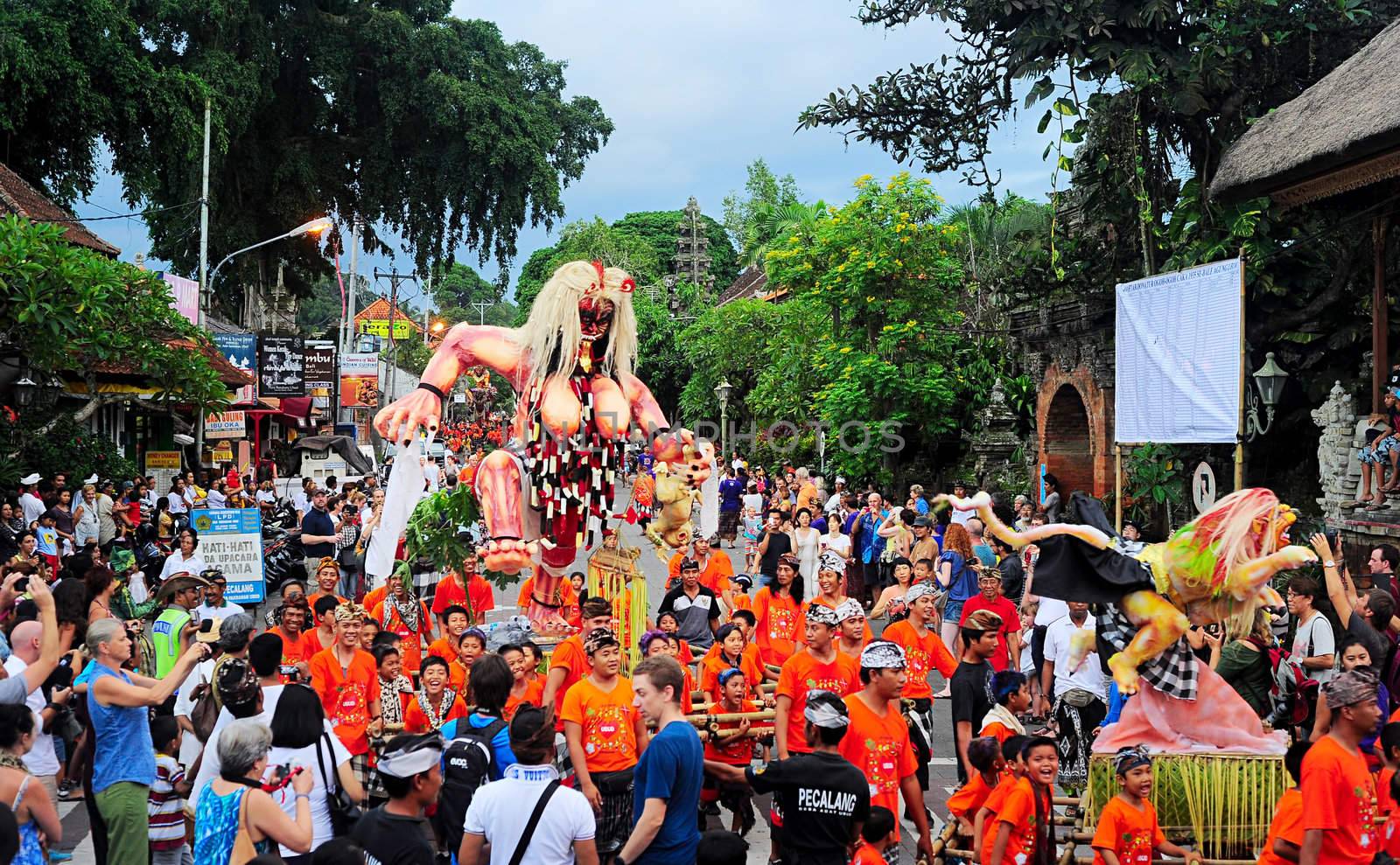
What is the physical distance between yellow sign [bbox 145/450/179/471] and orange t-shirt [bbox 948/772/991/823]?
20.6m

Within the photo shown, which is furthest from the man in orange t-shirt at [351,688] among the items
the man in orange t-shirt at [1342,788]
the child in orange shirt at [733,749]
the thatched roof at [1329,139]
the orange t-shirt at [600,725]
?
the thatched roof at [1329,139]

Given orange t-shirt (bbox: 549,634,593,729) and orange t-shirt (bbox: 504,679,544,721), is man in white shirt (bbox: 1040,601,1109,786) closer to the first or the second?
orange t-shirt (bbox: 549,634,593,729)

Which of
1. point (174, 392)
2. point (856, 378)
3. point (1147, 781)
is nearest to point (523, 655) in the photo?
point (1147, 781)

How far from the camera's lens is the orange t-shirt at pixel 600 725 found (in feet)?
19.2

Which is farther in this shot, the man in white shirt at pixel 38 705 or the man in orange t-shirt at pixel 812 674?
the man in orange t-shirt at pixel 812 674

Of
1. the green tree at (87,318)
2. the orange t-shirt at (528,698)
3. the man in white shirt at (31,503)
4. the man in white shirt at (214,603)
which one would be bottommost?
the orange t-shirt at (528,698)

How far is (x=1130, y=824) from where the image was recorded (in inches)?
194

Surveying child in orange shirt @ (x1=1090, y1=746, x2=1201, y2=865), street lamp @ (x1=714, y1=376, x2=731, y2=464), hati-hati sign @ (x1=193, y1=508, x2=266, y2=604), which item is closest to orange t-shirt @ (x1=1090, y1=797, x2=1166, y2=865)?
child in orange shirt @ (x1=1090, y1=746, x2=1201, y2=865)

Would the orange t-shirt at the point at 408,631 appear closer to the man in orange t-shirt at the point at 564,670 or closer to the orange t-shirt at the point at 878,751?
the man in orange t-shirt at the point at 564,670

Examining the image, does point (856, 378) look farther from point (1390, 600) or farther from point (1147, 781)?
point (1147, 781)

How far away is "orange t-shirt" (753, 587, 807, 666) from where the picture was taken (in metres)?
8.66

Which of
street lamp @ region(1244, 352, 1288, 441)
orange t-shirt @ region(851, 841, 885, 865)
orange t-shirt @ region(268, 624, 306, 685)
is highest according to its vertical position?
street lamp @ region(1244, 352, 1288, 441)

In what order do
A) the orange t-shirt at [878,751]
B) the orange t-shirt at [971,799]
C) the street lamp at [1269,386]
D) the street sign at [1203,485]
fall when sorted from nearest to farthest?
the orange t-shirt at [971,799]
the orange t-shirt at [878,751]
the street lamp at [1269,386]
the street sign at [1203,485]

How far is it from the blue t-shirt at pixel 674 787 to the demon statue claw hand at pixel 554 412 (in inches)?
129
